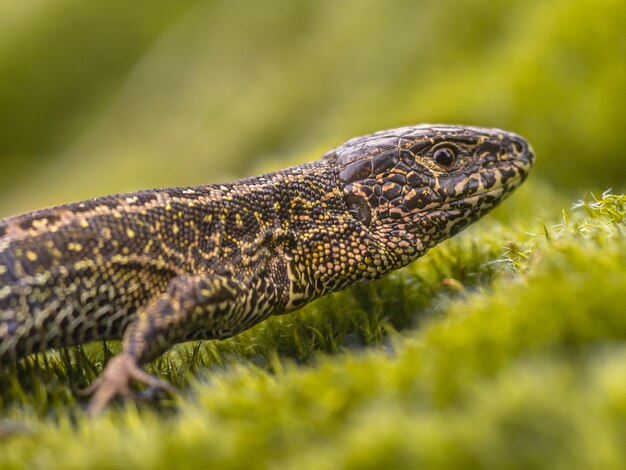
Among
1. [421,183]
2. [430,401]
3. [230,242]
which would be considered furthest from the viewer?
[421,183]

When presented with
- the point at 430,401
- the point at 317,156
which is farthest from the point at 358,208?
the point at 317,156

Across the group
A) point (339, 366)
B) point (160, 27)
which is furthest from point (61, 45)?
point (339, 366)

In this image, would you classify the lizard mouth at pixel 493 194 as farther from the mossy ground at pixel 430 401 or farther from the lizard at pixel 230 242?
the mossy ground at pixel 430 401

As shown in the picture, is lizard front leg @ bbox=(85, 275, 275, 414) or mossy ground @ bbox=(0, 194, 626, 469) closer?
mossy ground @ bbox=(0, 194, 626, 469)

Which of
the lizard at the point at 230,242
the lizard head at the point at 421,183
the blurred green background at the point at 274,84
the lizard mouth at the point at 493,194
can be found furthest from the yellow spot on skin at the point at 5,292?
the blurred green background at the point at 274,84

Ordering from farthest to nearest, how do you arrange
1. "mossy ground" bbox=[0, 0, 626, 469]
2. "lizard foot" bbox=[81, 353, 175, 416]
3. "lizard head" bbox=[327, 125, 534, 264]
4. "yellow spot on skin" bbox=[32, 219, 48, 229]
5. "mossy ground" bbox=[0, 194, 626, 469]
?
"lizard head" bbox=[327, 125, 534, 264] → "yellow spot on skin" bbox=[32, 219, 48, 229] → "lizard foot" bbox=[81, 353, 175, 416] → "mossy ground" bbox=[0, 0, 626, 469] → "mossy ground" bbox=[0, 194, 626, 469]

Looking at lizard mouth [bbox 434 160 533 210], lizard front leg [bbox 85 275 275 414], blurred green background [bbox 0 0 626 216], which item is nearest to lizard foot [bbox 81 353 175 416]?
lizard front leg [bbox 85 275 275 414]

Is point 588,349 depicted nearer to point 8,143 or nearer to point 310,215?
point 310,215

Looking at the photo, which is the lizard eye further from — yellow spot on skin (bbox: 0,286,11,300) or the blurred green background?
the blurred green background

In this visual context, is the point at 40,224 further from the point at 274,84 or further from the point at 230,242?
the point at 274,84
